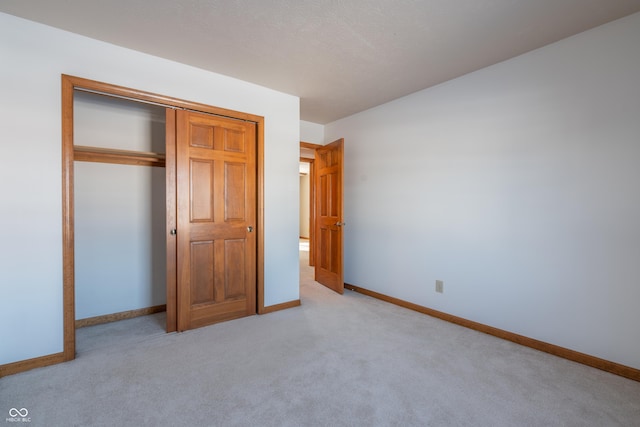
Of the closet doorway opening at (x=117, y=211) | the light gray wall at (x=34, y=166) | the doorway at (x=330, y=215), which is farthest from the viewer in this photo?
the doorway at (x=330, y=215)

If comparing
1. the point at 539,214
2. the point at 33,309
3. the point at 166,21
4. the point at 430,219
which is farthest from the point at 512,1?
the point at 33,309

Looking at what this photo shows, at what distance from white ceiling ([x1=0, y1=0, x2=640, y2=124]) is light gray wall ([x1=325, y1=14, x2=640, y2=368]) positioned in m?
0.32

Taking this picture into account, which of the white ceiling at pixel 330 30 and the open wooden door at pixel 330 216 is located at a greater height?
the white ceiling at pixel 330 30

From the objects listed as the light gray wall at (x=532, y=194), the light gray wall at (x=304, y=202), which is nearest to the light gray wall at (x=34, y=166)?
the light gray wall at (x=532, y=194)

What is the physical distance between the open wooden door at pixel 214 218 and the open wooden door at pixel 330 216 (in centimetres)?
131

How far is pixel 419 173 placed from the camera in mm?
3525

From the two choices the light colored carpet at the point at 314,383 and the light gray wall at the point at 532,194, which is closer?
the light colored carpet at the point at 314,383

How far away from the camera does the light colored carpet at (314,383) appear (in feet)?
5.56

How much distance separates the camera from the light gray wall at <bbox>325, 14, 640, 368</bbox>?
7.18ft

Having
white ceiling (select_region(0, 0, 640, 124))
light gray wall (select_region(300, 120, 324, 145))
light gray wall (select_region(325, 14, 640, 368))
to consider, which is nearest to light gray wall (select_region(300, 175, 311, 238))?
light gray wall (select_region(300, 120, 324, 145))
